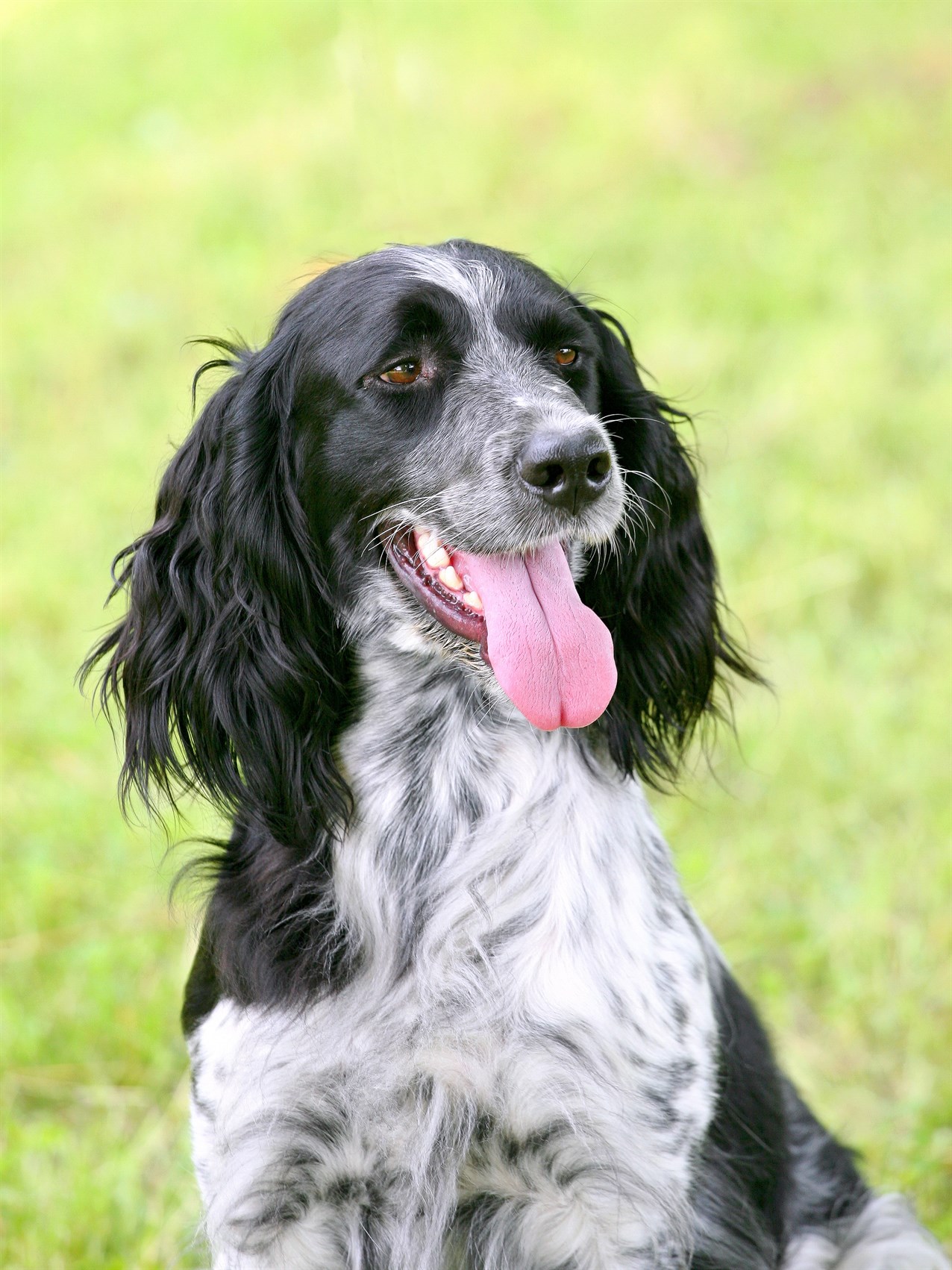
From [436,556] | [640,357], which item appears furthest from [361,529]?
[640,357]

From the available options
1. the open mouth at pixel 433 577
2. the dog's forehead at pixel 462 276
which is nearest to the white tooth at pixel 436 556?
the open mouth at pixel 433 577

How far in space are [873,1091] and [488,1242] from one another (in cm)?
163

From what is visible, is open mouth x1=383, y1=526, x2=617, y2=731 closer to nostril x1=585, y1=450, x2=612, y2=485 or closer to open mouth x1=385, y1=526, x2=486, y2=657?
open mouth x1=385, y1=526, x2=486, y2=657

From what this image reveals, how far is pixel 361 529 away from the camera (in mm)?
2939

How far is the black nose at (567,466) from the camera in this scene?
109 inches

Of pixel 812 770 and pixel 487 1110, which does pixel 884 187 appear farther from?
pixel 487 1110

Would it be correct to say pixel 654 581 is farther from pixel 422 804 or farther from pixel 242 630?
pixel 242 630

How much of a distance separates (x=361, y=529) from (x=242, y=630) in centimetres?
31

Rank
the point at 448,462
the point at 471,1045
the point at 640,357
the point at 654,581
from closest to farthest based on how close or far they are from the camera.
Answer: the point at 471,1045
the point at 448,462
the point at 654,581
the point at 640,357

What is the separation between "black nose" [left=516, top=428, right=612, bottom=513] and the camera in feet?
9.10

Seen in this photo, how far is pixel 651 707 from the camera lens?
3.23m

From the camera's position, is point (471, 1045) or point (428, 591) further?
point (428, 591)

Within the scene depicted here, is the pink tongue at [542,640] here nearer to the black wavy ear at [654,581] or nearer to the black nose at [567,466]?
the black nose at [567,466]

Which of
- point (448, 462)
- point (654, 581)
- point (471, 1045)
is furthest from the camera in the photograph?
point (654, 581)
